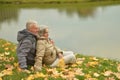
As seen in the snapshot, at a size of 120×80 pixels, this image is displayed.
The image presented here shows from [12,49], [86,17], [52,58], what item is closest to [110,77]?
[52,58]

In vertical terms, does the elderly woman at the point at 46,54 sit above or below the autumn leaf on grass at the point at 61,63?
above

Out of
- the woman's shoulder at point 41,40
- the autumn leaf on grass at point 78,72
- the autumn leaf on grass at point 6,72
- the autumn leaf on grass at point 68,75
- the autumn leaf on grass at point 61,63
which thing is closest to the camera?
the autumn leaf on grass at point 68,75

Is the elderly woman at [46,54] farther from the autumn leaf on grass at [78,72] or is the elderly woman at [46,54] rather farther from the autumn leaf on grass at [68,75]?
the autumn leaf on grass at [68,75]

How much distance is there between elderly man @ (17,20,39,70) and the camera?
10.9m

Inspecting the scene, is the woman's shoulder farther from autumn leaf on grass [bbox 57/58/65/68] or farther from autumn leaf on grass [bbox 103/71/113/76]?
autumn leaf on grass [bbox 103/71/113/76]

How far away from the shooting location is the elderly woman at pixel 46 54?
10.9 m

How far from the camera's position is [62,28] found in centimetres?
3391

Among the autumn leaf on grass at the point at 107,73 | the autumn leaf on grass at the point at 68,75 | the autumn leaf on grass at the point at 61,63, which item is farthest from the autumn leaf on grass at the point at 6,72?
the autumn leaf on grass at the point at 107,73

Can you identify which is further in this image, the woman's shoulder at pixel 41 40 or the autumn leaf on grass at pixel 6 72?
the woman's shoulder at pixel 41 40

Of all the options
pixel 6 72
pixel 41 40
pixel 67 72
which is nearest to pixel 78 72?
pixel 67 72

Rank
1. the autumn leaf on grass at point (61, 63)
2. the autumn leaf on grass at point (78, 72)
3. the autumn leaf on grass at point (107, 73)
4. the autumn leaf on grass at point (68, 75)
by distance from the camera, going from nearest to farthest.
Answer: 1. the autumn leaf on grass at point (68, 75)
2. the autumn leaf on grass at point (78, 72)
3. the autumn leaf on grass at point (107, 73)
4. the autumn leaf on grass at point (61, 63)

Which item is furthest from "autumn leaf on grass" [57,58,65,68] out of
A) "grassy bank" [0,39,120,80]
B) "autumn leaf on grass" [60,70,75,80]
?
"autumn leaf on grass" [60,70,75,80]

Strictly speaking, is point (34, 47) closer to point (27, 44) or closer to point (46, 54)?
point (27, 44)

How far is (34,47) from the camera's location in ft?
36.3
